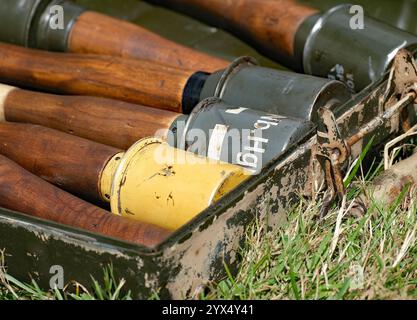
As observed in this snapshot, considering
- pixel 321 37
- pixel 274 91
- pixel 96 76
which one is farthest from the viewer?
pixel 321 37

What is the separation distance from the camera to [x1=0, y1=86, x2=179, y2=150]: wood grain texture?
336 cm

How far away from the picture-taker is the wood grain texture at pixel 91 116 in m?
3.36

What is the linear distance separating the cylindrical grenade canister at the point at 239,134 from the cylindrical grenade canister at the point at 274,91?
0.19 m

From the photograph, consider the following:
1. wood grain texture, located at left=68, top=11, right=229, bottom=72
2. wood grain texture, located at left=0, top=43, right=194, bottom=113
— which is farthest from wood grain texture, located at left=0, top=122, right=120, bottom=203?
wood grain texture, located at left=68, top=11, right=229, bottom=72

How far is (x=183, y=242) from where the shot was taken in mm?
2500

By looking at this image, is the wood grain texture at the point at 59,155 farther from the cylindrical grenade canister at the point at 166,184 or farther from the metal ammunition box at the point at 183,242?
the metal ammunition box at the point at 183,242

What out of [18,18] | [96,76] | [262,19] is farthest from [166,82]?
[18,18]

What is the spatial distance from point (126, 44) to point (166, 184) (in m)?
1.32

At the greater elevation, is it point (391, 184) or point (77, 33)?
point (77, 33)

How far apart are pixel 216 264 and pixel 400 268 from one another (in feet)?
1.94

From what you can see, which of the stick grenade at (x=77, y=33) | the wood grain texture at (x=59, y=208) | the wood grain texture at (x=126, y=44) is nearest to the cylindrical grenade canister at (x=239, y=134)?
the wood grain texture at (x=59, y=208)

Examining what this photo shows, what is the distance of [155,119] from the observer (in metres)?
3.36

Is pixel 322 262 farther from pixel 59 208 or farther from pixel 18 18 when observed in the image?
pixel 18 18

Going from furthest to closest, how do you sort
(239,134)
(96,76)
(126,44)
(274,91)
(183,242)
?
(126,44) → (96,76) → (274,91) → (239,134) → (183,242)
